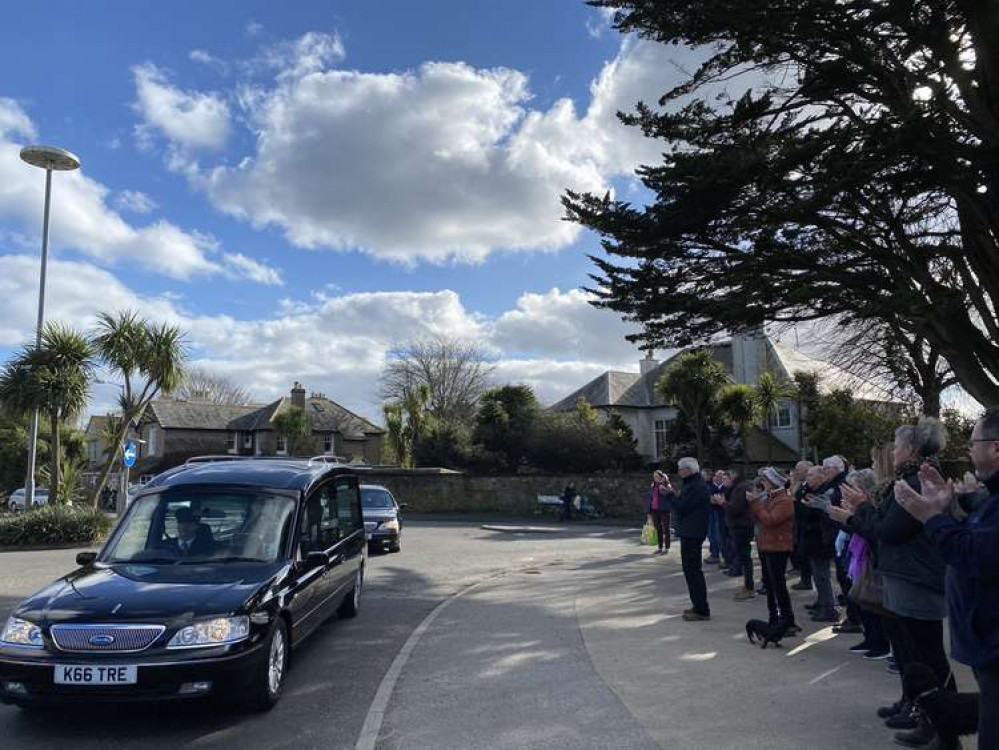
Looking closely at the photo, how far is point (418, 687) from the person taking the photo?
21.2ft

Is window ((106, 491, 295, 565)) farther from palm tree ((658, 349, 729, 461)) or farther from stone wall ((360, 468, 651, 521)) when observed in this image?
palm tree ((658, 349, 729, 461))

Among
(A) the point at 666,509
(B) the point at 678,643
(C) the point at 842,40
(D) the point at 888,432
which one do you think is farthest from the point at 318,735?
(D) the point at 888,432

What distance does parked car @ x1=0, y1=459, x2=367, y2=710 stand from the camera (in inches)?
199

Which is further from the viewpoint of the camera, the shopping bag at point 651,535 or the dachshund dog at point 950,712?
the shopping bag at point 651,535

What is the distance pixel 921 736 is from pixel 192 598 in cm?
491

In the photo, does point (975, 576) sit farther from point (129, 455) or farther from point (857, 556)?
point (129, 455)

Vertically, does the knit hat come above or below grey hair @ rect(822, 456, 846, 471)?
below

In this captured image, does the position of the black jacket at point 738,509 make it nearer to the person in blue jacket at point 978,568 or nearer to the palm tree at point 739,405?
the person in blue jacket at point 978,568

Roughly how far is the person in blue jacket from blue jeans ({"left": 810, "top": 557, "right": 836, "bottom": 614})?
19.2 feet

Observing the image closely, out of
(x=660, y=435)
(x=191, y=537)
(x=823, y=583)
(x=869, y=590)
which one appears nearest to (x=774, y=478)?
(x=823, y=583)

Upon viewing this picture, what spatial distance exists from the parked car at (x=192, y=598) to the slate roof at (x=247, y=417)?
170 feet

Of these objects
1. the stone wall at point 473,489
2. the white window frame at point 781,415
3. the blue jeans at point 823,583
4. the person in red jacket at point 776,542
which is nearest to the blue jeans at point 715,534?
the blue jeans at point 823,583

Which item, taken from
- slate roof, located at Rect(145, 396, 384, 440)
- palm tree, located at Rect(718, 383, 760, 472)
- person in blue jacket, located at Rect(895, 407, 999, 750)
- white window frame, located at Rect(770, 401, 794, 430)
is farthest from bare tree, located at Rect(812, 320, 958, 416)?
slate roof, located at Rect(145, 396, 384, 440)

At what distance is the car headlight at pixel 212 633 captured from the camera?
5168 mm
